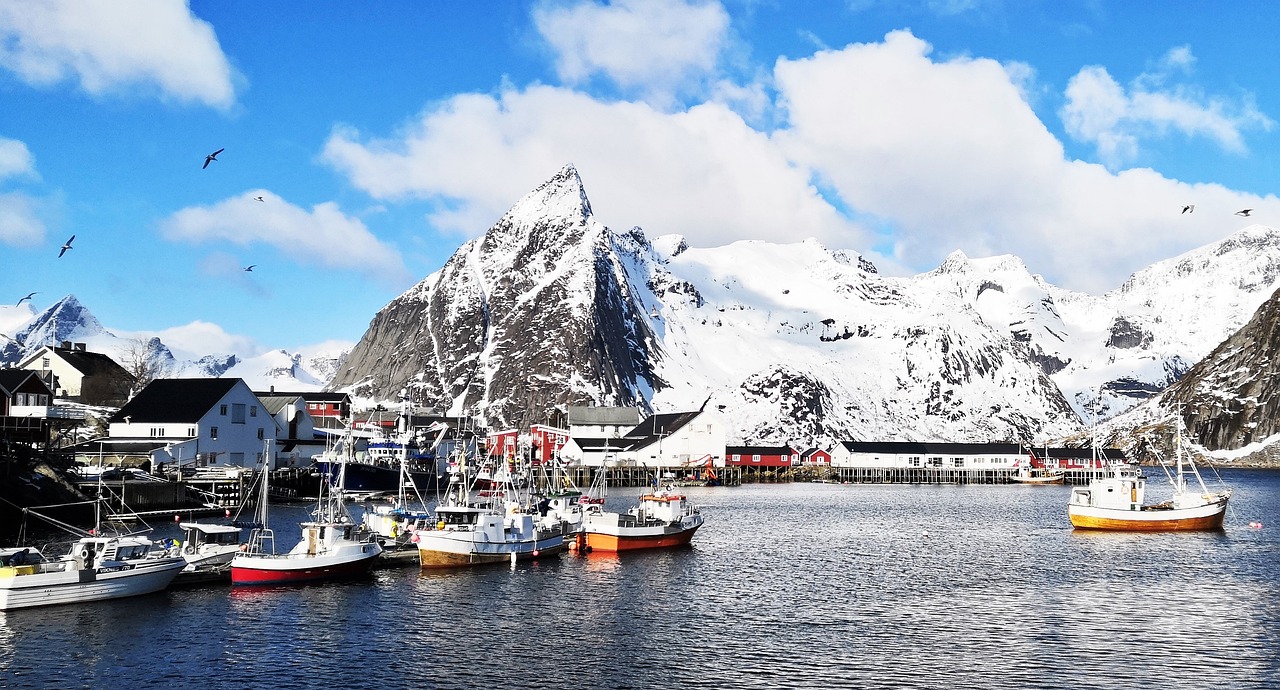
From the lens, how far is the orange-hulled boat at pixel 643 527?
244 ft

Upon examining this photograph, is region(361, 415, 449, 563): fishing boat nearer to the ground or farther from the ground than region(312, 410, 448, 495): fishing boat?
nearer to the ground

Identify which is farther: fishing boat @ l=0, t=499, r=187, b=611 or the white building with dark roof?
the white building with dark roof

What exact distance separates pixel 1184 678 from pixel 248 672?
32.0 m

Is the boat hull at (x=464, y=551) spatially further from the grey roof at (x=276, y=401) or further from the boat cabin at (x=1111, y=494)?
the grey roof at (x=276, y=401)

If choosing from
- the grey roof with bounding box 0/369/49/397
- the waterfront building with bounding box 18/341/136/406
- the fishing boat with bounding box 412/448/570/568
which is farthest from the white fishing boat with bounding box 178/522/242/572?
the waterfront building with bounding box 18/341/136/406

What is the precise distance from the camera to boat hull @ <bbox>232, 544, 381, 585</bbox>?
54750 mm

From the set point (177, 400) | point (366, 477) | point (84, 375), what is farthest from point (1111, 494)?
point (84, 375)

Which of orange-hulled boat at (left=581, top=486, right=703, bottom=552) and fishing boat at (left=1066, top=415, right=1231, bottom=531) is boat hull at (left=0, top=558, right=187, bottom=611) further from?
fishing boat at (left=1066, top=415, right=1231, bottom=531)

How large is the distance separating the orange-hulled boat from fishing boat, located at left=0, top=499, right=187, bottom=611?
28.8 m

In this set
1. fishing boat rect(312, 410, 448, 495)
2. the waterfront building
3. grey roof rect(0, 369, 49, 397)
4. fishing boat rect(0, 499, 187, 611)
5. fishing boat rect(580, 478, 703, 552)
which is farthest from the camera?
the waterfront building

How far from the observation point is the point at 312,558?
56781mm

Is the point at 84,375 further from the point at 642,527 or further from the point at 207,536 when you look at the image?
the point at 642,527

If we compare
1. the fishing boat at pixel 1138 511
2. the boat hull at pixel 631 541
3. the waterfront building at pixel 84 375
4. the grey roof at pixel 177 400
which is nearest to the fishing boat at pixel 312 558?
the boat hull at pixel 631 541

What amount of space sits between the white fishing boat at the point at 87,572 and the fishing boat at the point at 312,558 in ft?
10.6
